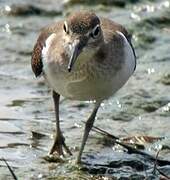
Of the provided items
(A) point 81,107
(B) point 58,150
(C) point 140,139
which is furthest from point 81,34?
(A) point 81,107

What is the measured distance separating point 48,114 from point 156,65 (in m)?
2.50

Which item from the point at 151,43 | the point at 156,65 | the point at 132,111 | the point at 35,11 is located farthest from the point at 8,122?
the point at 35,11

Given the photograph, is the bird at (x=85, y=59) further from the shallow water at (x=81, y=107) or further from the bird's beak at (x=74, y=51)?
the shallow water at (x=81, y=107)

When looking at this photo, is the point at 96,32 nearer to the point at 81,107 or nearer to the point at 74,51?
the point at 74,51

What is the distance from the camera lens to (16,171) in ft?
27.7

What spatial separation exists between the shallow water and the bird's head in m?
1.28

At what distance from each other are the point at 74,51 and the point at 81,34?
0.27 meters

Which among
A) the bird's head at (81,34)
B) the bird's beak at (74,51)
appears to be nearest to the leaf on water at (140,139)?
the bird's head at (81,34)

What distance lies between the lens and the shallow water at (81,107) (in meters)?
8.86

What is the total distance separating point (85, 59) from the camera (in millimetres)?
8500

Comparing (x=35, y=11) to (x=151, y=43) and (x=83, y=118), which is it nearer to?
(x=151, y=43)

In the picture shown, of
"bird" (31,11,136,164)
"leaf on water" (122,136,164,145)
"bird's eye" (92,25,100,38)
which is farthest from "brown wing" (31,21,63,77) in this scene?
"leaf on water" (122,136,164,145)

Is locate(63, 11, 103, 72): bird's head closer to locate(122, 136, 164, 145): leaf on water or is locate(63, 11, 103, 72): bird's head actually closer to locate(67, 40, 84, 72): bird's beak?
locate(67, 40, 84, 72): bird's beak

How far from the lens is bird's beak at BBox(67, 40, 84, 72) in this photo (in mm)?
8086
